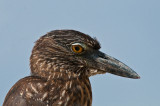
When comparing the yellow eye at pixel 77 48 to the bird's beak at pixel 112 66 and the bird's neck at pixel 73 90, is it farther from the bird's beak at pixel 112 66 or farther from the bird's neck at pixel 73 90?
the bird's neck at pixel 73 90

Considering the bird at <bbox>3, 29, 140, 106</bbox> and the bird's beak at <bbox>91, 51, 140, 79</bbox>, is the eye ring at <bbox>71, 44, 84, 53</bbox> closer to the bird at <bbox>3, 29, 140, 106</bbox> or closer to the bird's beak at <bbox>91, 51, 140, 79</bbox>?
the bird at <bbox>3, 29, 140, 106</bbox>

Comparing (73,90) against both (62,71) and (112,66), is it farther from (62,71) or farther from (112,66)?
(112,66)

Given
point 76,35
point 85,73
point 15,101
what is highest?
point 76,35

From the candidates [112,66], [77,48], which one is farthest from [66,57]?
[112,66]

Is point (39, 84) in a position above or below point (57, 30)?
below

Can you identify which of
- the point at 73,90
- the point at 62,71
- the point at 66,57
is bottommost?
the point at 73,90

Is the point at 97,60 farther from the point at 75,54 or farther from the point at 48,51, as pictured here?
the point at 48,51

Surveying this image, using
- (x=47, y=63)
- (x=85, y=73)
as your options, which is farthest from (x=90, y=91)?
(x=47, y=63)

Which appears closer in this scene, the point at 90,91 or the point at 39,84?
the point at 39,84
